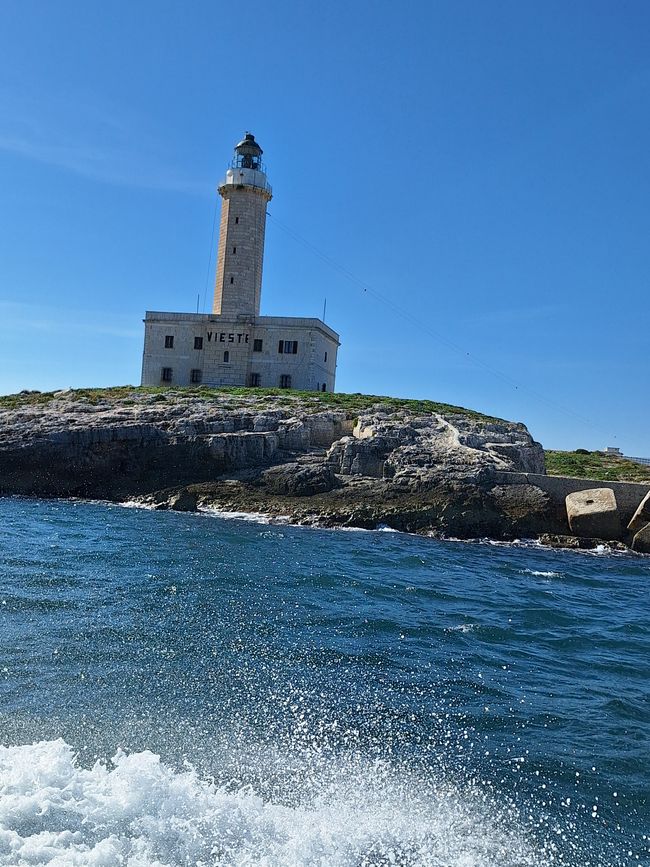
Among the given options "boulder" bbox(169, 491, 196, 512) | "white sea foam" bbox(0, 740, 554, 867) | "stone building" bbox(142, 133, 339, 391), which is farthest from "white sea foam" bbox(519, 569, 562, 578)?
"stone building" bbox(142, 133, 339, 391)

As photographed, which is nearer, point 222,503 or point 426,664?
point 426,664

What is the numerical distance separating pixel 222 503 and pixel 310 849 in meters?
22.6

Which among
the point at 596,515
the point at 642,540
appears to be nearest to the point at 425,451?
the point at 596,515

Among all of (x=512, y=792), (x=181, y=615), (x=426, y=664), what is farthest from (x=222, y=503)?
(x=512, y=792)

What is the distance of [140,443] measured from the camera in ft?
104

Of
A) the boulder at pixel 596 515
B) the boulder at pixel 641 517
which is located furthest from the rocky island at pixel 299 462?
the boulder at pixel 596 515

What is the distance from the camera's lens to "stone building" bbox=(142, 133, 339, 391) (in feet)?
159

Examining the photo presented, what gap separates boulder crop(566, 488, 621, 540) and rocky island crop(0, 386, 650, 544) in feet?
1.84

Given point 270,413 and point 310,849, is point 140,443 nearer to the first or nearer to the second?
point 270,413

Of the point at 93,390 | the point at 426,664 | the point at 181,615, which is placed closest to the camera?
the point at 426,664

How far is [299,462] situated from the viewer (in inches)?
1182

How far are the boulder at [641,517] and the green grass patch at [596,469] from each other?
21.8 feet

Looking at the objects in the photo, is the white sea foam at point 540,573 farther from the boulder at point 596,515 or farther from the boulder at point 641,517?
the boulder at point 641,517

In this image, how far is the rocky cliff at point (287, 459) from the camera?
87.2ft
